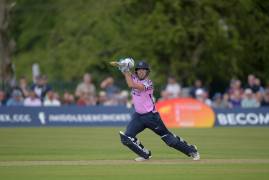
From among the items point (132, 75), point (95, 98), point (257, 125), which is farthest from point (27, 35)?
point (132, 75)

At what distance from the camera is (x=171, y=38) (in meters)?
38.2

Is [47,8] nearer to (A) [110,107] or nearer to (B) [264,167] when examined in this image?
(A) [110,107]

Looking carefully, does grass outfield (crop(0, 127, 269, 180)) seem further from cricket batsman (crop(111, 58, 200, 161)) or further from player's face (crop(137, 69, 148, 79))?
player's face (crop(137, 69, 148, 79))

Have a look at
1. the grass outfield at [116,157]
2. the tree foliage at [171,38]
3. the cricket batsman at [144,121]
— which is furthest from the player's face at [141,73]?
the tree foliage at [171,38]

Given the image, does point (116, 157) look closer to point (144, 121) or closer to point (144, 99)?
point (144, 121)

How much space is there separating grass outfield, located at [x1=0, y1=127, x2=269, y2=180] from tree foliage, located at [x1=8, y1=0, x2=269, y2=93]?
37.6 feet

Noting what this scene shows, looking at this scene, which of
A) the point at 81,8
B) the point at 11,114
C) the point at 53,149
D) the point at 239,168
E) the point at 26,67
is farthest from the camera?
the point at 26,67

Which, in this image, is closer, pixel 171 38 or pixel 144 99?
pixel 144 99

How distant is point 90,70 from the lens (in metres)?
42.8

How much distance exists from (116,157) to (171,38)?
65.9 ft

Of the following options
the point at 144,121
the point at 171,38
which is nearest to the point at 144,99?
the point at 144,121

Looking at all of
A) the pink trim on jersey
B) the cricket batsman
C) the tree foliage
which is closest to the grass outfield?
the cricket batsman

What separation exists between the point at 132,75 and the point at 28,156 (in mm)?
3197

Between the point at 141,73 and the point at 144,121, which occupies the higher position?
the point at 141,73
